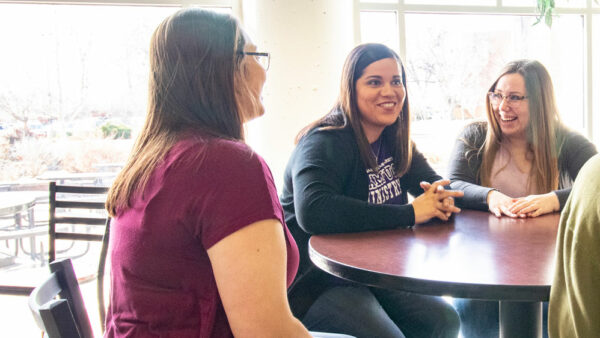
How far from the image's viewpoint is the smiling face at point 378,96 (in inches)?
68.1

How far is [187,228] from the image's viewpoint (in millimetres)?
807

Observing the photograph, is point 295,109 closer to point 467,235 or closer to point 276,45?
point 276,45

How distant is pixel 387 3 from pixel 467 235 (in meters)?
2.41

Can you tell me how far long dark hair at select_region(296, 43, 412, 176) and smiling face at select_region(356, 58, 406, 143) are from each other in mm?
20

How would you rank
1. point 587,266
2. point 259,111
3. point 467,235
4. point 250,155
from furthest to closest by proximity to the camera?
point 467,235, point 259,111, point 250,155, point 587,266

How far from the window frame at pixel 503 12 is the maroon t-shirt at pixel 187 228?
8.47 ft

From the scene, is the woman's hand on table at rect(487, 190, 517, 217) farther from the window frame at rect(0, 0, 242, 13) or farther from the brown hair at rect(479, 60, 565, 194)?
the window frame at rect(0, 0, 242, 13)

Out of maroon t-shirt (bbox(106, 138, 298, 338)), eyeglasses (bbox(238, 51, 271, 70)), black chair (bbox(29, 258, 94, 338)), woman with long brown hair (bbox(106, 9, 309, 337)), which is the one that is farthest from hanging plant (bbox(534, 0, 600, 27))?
black chair (bbox(29, 258, 94, 338))

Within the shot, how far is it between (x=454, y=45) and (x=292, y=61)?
144 cm

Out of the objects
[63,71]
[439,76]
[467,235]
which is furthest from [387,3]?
[467,235]

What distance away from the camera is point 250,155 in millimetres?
849

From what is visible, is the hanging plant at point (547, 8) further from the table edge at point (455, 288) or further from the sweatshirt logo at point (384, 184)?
the table edge at point (455, 288)

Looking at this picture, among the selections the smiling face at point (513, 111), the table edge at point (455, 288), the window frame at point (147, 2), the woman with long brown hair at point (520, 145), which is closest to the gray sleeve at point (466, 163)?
the woman with long brown hair at point (520, 145)

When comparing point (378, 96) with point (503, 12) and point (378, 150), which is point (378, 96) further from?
point (503, 12)
